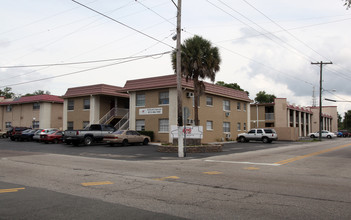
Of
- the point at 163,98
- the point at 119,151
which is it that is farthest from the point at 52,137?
the point at 163,98

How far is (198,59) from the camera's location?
24.4 m

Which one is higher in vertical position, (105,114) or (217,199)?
(105,114)

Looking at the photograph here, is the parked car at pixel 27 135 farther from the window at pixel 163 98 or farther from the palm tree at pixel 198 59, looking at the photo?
the palm tree at pixel 198 59

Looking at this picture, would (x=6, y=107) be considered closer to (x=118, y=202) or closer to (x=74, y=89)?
(x=74, y=89)

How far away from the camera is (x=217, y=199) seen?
688 cm

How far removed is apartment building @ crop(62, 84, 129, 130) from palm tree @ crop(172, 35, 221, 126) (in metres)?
12.1

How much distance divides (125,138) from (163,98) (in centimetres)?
629

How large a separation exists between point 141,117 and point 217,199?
24802 mm

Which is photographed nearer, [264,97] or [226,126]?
[226,126]

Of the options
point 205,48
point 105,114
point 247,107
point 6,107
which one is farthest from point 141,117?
point 6,107

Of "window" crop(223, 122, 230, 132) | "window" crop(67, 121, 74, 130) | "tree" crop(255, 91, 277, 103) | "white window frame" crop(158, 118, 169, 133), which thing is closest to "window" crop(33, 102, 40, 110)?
"window" crop(67, 121, 74, 130)

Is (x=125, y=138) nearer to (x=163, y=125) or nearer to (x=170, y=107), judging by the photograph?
(x=163, y=125)

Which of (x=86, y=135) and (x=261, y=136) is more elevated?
(x=86, y=135)

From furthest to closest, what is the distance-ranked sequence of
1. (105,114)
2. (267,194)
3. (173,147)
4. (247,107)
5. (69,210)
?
(247,107), (105,114), (173,147), (267,194), (69,210)
